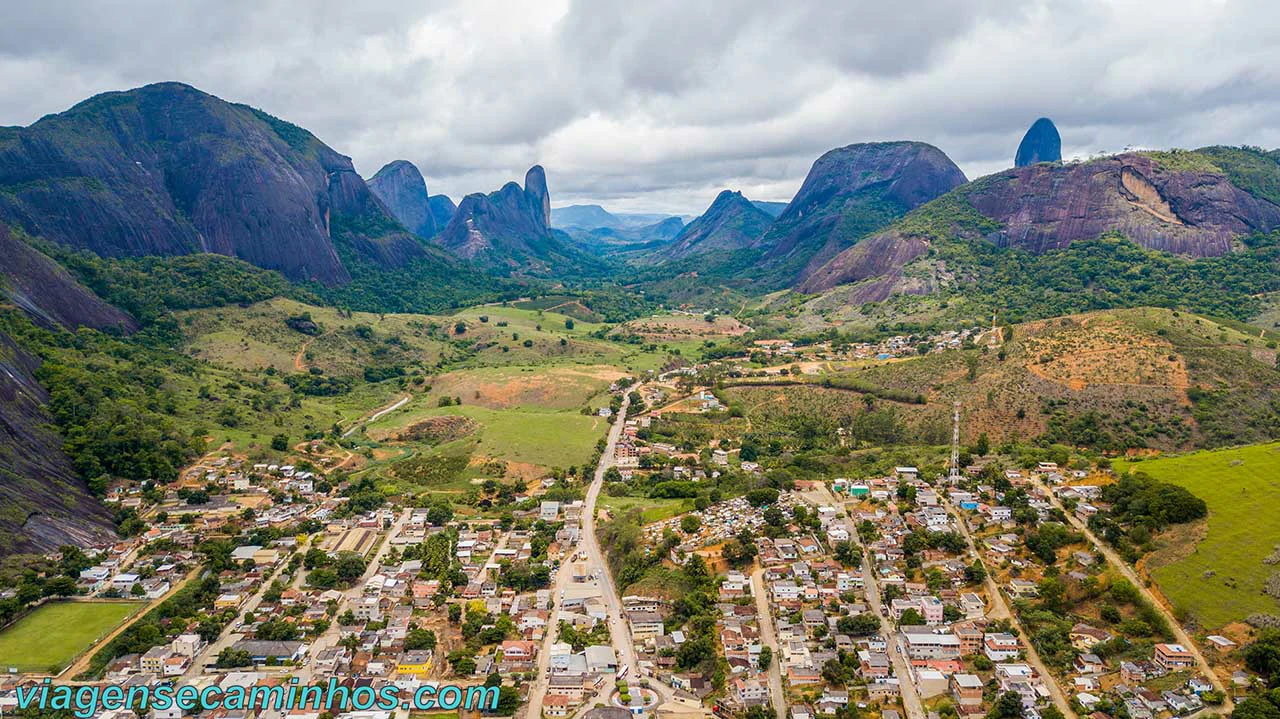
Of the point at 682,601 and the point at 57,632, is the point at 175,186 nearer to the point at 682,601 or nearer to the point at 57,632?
the point at 57,632

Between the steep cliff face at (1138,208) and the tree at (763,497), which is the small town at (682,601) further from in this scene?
the steep cliff face at (1138,208)

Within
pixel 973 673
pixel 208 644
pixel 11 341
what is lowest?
pixel 973 673

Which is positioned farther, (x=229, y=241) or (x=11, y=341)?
(x=229, y=241)

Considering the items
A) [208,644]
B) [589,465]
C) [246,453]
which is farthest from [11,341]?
[589,465]

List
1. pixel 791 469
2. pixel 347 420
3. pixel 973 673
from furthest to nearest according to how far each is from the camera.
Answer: pixel 347 420, pixel 791 469, pixel 973 673

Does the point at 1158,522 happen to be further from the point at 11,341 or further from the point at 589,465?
the point at 11,341

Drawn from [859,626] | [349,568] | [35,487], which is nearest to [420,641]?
[349,568]

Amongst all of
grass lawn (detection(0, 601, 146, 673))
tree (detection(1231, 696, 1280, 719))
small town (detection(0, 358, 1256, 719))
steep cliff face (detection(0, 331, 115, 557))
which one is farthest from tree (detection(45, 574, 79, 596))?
tree (detection(1231, 696, 1280, 719))
